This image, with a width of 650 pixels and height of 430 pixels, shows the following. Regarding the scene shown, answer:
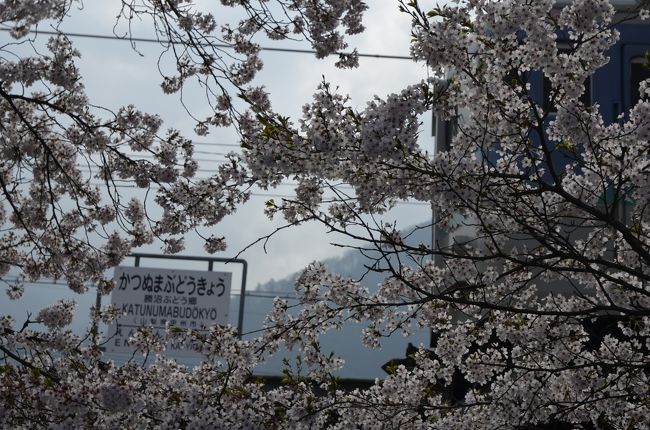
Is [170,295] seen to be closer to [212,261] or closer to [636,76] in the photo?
[212,261]

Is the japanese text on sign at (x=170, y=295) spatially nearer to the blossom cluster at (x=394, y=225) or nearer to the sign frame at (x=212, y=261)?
the sign frame at (x=212, y=261)

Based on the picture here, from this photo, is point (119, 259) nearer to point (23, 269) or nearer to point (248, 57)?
point (23, 269)

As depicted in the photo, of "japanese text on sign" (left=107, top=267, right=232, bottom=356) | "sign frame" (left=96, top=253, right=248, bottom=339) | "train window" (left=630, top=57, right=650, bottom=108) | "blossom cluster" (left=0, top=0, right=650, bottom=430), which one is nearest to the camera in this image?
"blossom cluster" (left=0, top=0, right=650, bottom=430)

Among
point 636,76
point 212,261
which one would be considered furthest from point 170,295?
point 636,76

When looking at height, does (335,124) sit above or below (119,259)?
above

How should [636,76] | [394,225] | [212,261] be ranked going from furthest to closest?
[212,261], [636,76], [394,225]

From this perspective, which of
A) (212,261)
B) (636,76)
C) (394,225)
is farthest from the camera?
(212,261)

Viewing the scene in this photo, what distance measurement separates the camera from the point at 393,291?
17.9 ft

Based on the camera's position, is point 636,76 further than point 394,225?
Yes

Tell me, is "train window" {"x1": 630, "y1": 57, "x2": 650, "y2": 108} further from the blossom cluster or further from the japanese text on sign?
the japanese text on sign

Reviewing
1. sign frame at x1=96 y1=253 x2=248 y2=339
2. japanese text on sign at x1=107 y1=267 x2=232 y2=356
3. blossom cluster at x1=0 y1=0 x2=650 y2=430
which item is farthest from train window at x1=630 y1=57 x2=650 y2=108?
japanese text on sign at x1=107 y1=267 x2=232 y2=356

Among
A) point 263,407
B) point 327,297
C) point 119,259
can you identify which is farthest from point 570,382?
point 119,259

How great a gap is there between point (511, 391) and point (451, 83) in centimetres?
224

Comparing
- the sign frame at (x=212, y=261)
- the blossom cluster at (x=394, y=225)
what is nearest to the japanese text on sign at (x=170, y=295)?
the sign frame at (x=212, y=261)
